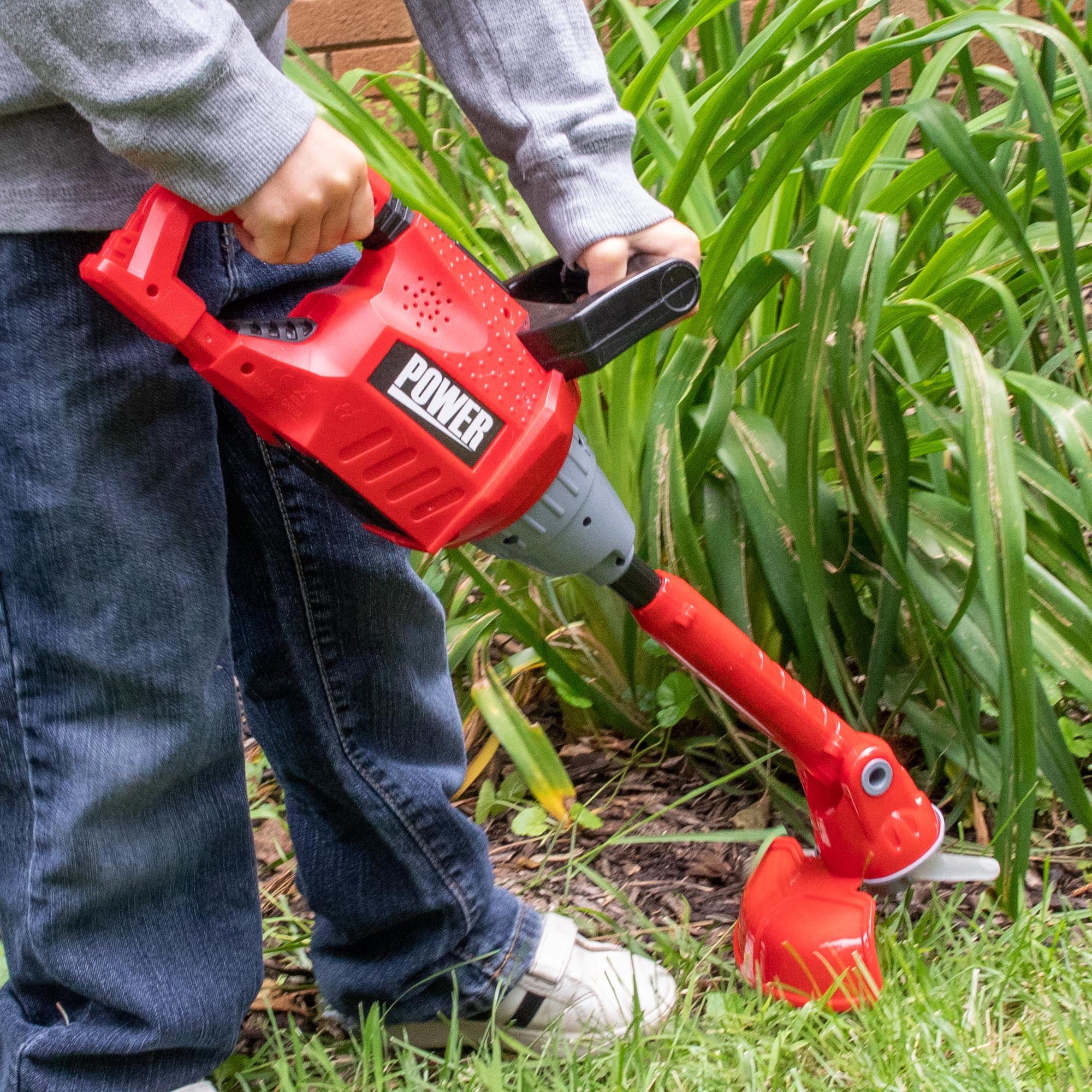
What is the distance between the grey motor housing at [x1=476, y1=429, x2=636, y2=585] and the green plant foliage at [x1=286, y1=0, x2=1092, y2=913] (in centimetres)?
29

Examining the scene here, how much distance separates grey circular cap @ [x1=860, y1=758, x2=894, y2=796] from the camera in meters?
1.05

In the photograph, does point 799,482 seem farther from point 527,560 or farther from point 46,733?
point 46,733

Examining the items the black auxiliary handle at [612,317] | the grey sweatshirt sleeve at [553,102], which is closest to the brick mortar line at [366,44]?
the grey sweatshirt sleeve at [553,102]

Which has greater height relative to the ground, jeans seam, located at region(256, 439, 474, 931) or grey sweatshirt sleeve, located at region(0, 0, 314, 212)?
grey sweatshirt sleeve, located at region(0, 0, 314, 212)

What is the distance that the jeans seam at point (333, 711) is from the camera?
97 cm

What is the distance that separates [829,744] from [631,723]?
0.45 meters

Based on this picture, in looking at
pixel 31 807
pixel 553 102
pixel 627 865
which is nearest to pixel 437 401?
pixel 553 102

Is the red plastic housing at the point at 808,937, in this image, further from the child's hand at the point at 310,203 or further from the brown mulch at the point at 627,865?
the child's hand at the point at 310,203

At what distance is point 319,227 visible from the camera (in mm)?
766

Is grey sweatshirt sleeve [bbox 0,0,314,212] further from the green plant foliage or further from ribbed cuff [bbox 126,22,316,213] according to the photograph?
the green plant foliage

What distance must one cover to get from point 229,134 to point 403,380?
0.21 metres

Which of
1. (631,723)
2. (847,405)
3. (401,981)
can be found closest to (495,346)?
(847,405)

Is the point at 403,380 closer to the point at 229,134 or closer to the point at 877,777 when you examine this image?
the point at 229,134

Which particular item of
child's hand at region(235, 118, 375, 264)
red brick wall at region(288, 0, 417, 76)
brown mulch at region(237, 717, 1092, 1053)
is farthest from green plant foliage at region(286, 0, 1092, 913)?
red brick wall at region(288, 0, 417, 76)
